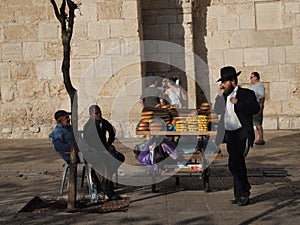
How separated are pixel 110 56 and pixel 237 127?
5.99 meters

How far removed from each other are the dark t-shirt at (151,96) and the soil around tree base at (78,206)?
494 cm

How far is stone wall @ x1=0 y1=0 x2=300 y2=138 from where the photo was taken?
470 inches

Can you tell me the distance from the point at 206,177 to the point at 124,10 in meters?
5.99

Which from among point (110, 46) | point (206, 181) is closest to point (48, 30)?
point (110, 46)

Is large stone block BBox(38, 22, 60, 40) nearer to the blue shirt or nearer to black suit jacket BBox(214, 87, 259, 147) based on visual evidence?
the blue shirt

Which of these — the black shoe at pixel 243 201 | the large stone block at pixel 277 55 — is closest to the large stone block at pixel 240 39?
the large stone block at pixel 277 55

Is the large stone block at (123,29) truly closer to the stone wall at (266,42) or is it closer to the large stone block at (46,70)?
the large stone block at (46,70)

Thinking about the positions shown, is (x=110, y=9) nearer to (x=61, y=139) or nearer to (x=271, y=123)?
(x=271, y=123)

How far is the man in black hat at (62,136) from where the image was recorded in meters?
6.96

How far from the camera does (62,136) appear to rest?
23.1 feet

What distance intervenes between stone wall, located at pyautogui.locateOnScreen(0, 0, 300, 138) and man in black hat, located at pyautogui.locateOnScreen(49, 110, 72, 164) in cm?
475

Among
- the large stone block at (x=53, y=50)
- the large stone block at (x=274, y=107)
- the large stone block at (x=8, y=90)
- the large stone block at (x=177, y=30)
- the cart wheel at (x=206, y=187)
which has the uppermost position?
the large stone block at (x=177, y=30)

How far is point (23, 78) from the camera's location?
12.3m

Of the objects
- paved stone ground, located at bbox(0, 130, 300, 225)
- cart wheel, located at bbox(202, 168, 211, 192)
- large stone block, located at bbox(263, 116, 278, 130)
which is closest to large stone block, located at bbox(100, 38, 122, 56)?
paved stone ground, located at bbox(0, 130, 300, 225)
